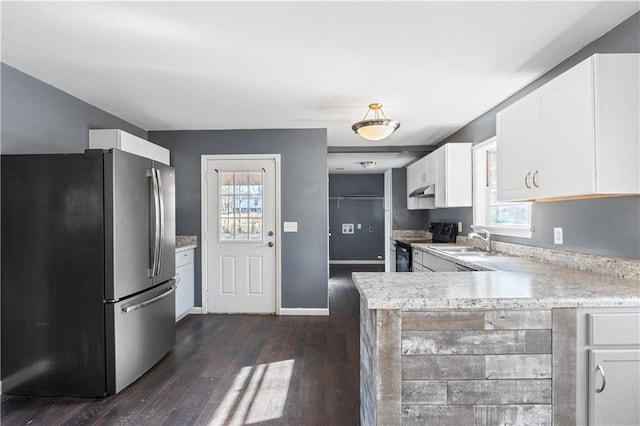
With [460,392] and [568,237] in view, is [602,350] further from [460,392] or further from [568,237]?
[568,237]

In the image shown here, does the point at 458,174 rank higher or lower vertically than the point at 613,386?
higher

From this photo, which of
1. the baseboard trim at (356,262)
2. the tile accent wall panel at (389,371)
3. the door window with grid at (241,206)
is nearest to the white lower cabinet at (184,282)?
the door window with grid at (241,206)

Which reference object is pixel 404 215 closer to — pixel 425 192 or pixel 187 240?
pixel 425 192

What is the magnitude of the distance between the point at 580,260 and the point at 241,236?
342cm

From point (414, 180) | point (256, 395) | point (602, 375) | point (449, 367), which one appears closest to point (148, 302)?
point (256, 395)

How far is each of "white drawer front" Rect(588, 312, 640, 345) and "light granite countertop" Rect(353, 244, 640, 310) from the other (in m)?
0.05

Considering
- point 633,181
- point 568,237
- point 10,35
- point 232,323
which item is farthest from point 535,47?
point 232,323

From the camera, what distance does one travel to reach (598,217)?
2131 mm

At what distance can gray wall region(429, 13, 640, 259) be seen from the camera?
74.4 inches

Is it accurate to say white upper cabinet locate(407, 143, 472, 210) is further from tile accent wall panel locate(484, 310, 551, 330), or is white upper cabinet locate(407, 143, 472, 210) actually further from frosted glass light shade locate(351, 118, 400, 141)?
tile accent wall panel locate(484, 310, 551, 330)

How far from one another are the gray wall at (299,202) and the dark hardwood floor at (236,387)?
0.64 meters

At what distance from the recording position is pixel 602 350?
4.58ft

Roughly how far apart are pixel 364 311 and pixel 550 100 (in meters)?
1.67

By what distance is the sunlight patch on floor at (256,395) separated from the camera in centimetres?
211
